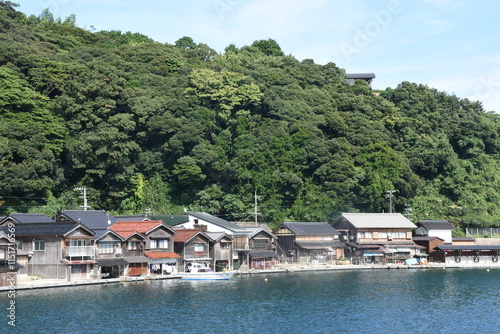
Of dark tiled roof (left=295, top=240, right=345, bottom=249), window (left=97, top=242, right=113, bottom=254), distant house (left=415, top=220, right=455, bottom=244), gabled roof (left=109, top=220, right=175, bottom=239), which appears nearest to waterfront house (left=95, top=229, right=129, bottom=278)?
window (left=97, top=242, right=113, bottom=254)

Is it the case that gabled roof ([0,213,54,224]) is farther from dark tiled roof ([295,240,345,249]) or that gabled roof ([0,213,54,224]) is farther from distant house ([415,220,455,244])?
distant house ([415,220,455,244])

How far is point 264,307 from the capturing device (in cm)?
4281

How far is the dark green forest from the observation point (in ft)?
227

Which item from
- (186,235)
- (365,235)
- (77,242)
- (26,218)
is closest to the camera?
(77,242)

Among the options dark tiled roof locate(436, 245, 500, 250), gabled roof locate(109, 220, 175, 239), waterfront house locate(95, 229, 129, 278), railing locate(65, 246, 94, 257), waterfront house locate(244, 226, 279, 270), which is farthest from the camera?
dark tiled roof locate(436, 245, 500, 250)

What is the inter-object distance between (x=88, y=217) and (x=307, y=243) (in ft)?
84.7

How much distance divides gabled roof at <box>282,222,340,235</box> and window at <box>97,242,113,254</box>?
23.3 meters

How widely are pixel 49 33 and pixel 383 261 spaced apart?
61.2 m

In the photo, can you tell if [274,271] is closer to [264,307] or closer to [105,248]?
[105,248]

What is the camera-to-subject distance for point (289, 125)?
275ft

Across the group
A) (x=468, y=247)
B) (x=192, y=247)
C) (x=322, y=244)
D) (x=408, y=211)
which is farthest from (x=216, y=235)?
(x=408, y=211)

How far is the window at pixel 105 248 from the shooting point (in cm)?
5396

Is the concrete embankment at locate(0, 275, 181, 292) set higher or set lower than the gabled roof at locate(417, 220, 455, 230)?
lower

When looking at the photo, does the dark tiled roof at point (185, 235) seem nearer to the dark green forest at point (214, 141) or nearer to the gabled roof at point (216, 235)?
the gabled roof at point (216, 235)
